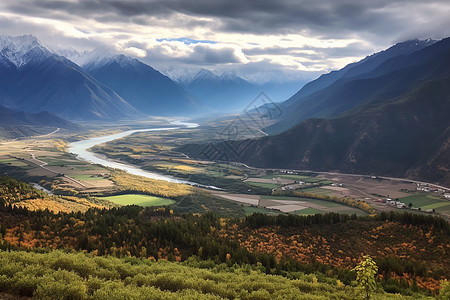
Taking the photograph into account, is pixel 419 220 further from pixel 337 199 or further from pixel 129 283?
pixel 337 199

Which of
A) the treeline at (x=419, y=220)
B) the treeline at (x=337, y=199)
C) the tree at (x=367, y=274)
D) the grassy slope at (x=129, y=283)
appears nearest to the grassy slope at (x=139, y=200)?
the treeline at (x=337, y=199)

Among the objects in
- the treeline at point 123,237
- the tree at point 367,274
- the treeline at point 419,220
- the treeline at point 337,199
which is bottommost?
the treeline at point 337,199

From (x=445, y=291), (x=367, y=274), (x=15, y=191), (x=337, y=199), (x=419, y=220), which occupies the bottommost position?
(x=337, y=199)

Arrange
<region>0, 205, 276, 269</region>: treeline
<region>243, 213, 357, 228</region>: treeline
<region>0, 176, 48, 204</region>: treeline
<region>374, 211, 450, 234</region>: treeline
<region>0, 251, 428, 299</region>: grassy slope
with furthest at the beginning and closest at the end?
<region>0, 176, 48, 204</region>: treeline → <region>243, 213, 357, 228</region>: treeline → <region>374, 211, 450, 234</region>: treeline → <region>0, 205, 276, 269</region>: treeline → <region>0, 251, 428, 299</region>: grassy slope

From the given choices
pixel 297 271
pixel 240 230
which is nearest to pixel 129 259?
pixel 297 271

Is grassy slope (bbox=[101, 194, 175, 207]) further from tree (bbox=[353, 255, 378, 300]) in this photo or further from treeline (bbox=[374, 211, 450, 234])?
tree (bbox=[353, 255, 378, 300])

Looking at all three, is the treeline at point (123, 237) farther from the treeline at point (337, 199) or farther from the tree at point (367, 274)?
the treeline at point (337, 199)

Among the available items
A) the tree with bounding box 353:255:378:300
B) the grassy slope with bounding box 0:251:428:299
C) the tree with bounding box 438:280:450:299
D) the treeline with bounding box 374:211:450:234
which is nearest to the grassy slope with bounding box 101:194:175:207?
the treeline with bounding box 374:211:450:234

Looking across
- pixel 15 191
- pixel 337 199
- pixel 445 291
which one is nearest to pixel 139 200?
pixel 15 191

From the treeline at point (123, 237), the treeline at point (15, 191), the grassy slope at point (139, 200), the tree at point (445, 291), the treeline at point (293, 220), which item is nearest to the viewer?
the tree at point (445, 291)

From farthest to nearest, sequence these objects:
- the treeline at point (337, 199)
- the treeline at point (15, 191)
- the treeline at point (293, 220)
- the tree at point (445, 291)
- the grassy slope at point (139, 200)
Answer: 1. the grassy slope at point (139, 200)
2. the treeline at point (337, 199)
3. the treeline at point (15, 191)
4. the treeline at point (293, 220)
5. the tree at point (445, 291)

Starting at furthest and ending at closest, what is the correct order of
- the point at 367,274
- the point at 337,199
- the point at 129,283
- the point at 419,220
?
the point at 337,199 → the point at 419,220 → the point at 129,283 → the point at 367,274
